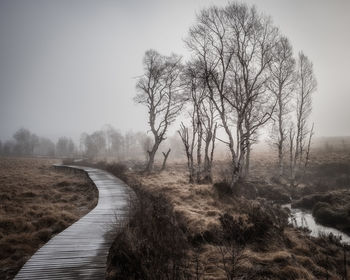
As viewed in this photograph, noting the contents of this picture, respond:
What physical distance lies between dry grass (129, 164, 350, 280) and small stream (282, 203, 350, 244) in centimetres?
133

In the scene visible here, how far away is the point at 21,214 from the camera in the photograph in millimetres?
9391

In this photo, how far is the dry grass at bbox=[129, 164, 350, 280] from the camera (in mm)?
5488

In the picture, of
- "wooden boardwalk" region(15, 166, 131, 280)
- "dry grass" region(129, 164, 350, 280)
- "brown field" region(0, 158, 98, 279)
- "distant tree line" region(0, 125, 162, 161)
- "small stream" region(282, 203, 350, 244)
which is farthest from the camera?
"distant tree line" region(0, 125, 162, 161)

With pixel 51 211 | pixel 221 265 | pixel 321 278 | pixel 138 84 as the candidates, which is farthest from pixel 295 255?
pixel 138 84

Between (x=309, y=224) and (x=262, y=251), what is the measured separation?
18.0 feet

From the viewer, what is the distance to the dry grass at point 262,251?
549 cm

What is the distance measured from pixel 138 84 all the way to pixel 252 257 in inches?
754

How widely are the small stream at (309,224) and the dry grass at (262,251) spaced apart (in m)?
1.33

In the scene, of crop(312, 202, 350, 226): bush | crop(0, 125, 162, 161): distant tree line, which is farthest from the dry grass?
crop(0, 125, 162, 161): distant tree line

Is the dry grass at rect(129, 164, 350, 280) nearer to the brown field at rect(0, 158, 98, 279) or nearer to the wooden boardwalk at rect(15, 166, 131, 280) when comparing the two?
the wooden boardwalk at rect(15, 166, 131, 280)

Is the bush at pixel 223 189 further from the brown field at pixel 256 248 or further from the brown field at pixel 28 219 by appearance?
the brown field at pixel 28 219

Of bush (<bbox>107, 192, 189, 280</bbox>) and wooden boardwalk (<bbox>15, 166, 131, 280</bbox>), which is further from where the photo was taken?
→ wooden boardwalk (<bbox>15, 166, 131, 280</bbox>)

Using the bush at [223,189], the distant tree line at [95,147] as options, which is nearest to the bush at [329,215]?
the bush at [223,189]

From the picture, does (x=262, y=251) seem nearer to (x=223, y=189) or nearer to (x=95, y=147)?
(x=223, y=189)
